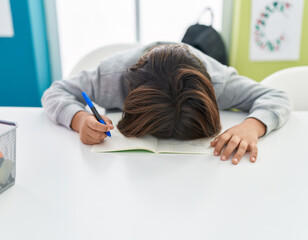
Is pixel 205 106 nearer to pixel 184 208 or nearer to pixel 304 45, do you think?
pixel 184 208

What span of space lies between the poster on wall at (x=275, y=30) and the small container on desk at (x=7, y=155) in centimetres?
172

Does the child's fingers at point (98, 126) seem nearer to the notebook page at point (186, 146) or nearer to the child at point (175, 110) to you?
the child at point (175, 110)

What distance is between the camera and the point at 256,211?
18.2 inches

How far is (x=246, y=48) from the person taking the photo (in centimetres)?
196

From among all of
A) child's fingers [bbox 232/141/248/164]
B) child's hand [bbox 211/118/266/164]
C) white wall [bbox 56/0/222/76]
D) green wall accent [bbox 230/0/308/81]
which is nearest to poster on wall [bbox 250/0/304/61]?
green wall accent [bbox 230/0/308/81]

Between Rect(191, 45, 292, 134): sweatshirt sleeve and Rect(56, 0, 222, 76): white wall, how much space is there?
1249 millimetres

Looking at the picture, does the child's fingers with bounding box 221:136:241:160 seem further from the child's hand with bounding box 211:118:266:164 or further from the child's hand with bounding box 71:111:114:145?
the child's hand with bounding box 71:111:114:145

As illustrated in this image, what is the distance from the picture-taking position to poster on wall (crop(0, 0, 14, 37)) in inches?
78.6

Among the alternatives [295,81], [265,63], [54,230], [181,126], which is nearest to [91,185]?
[54,230]

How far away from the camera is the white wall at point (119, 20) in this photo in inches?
84.2

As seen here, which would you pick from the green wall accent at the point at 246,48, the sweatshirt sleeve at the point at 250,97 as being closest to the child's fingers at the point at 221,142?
the sweatshirt sleeve at the point at 250,97

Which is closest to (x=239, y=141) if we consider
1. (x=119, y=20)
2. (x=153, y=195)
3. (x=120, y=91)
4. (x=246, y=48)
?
(x=153, y=195)

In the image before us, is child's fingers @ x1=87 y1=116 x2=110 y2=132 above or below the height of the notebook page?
above

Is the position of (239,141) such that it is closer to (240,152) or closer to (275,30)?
(240,152)
